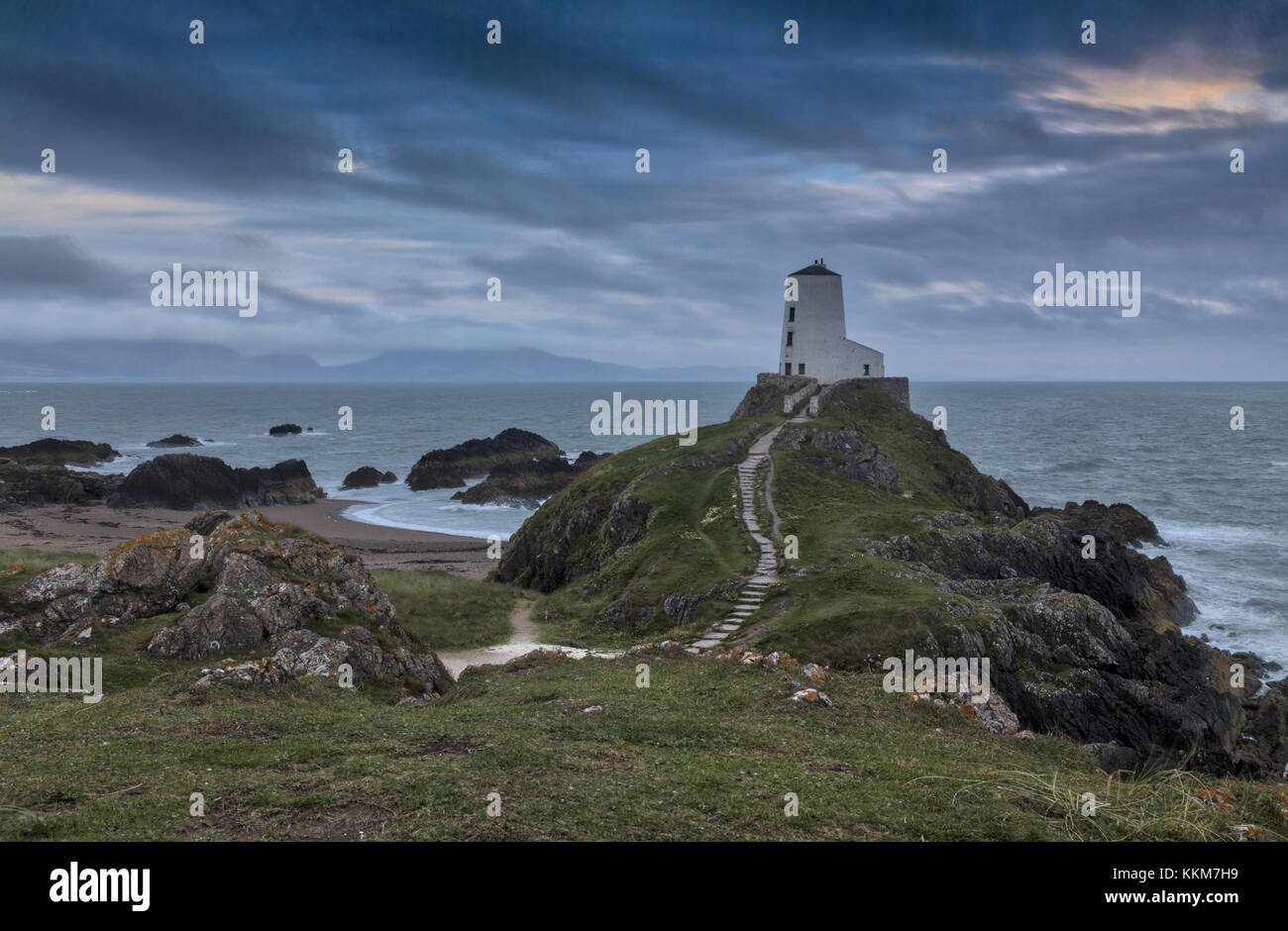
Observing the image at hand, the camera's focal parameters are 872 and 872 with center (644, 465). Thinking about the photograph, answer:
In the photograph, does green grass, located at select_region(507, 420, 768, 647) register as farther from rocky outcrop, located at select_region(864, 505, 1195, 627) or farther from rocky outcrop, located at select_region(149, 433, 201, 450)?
rocky outcrop, located at select_region(149, 433, 201, 450)

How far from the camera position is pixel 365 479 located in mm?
114125

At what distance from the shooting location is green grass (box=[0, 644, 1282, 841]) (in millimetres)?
12680

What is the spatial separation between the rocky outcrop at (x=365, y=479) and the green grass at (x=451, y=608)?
6889cm

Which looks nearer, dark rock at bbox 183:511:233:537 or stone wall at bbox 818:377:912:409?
dark rock at bbox 183:511:233:537

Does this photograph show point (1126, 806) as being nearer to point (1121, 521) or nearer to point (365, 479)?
point (1121, 521)

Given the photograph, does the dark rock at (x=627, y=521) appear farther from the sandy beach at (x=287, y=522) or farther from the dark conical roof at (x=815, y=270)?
the dark conical roof at (x=815, y=270)

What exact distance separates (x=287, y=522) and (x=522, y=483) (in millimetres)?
28955

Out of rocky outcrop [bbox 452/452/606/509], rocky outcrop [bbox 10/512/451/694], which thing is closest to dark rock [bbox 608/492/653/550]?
rocky outcrop [bbox 10/512/451/694]

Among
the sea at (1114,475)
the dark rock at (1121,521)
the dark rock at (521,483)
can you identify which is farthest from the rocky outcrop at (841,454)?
the dark rock at (521,483)

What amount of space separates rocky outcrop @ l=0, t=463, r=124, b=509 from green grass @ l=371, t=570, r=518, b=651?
215 ft

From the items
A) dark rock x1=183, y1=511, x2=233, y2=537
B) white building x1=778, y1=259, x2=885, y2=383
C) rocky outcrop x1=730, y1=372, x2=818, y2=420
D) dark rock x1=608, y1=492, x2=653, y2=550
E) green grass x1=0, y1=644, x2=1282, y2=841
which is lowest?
green grass x1=0, y1=644, x2=1282, y2=841

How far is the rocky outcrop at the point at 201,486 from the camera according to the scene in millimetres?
92000
